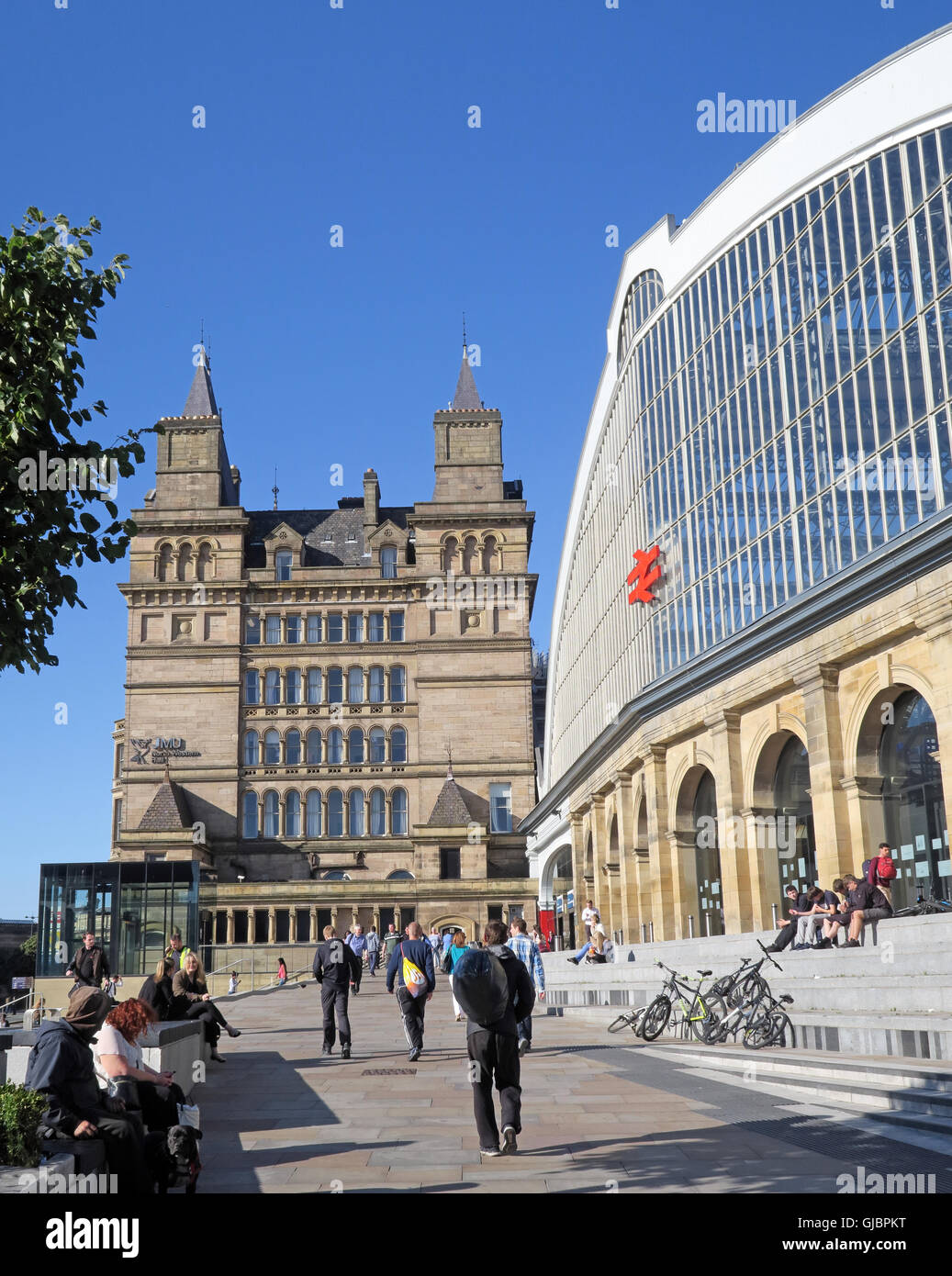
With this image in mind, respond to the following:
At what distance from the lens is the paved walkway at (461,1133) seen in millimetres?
9164

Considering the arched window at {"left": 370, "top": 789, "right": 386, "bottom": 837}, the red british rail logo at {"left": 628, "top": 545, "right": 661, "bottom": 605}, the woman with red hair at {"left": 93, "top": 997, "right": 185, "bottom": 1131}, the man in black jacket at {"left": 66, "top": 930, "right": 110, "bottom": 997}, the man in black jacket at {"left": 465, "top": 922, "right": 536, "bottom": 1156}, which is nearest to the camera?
the woman with red hair at {"left": 93, "top": 997, "right": 185, "bottom": 1131}

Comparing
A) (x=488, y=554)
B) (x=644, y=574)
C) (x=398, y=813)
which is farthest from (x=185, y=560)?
(x=644, y=574)

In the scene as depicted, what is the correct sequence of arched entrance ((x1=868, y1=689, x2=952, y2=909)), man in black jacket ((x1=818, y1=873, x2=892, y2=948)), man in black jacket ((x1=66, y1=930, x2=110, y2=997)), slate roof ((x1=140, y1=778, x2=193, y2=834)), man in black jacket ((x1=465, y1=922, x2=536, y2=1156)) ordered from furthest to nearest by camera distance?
slate roof ((x1=140, y1=778, x2=193, y2=834)) → arched entrance ((x1=868, y1=689, x2=952, y2=909)) → man in black jacket ((x1=818, y1=873, x2=892, y2=948)) → man in black jacket ((x1=66, y1=930, x2=110, y2=997)) → man in black jacket ((x1=465, y1=922, x2=536, y2=1156))

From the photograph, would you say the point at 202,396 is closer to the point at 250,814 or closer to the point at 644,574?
the point at 250,814

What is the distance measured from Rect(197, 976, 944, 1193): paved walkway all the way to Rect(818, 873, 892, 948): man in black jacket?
3.96 meters

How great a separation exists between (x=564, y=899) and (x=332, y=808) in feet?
44.3

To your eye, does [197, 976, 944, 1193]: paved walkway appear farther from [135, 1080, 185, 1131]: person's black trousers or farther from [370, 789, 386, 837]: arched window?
[370, 789, 386, 837]: arched window

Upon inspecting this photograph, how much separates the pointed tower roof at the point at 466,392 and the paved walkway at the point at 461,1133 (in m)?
55.0

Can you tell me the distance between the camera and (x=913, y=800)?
27609 millimetres

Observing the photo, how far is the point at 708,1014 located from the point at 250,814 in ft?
164

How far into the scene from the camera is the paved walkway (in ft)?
30.1

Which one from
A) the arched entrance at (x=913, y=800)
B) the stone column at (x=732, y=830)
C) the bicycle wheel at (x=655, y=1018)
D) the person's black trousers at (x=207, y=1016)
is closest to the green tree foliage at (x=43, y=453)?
the person's black trousers at (x=207, y=1016)

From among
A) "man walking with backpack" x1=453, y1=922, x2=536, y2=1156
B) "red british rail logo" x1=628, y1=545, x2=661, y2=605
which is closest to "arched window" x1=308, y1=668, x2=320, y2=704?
"red british rail logo" x1=628, y1=545, x2=661, y2=605

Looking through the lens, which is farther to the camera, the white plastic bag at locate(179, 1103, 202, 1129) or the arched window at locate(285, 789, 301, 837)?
the arched window at locate(285, 789, 301, 837)
